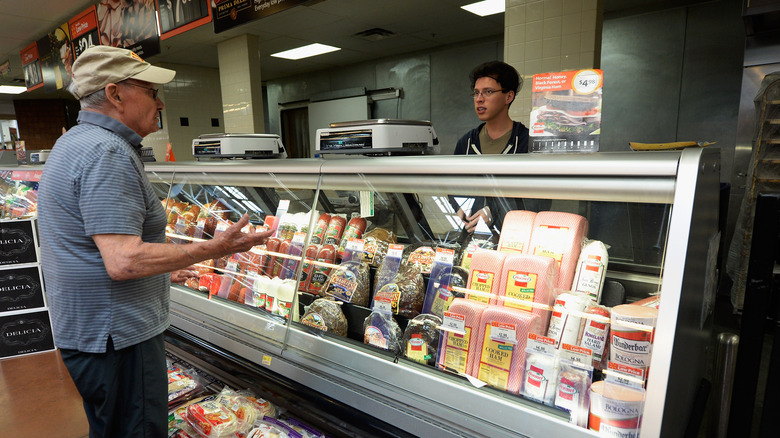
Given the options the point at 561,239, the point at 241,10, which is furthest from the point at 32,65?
the point at 561,239

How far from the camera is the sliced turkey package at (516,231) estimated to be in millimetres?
1493

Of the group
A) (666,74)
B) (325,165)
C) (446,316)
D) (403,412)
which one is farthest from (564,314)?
(666,74)

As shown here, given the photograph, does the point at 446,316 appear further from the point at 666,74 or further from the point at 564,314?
the point at 666,74

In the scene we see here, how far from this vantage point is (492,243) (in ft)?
5.52

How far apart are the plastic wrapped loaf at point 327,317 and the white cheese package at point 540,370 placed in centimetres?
77

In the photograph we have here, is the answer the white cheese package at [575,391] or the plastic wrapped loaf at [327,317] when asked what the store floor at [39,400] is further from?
the white cheese package at [575,391]

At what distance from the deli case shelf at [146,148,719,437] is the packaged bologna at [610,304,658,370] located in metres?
0.07

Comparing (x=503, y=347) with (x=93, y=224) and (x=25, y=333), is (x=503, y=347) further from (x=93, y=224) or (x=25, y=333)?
(x=25, y=333)

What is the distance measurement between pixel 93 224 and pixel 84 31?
630 cm

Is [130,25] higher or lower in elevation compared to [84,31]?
lower

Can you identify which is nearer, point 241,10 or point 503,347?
point 503,347

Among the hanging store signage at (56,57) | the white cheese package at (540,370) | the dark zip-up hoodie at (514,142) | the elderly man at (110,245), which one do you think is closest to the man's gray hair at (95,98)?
the elderly man at (110,245)

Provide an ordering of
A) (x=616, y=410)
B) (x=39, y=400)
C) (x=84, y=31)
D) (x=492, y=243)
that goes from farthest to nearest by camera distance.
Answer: (x=84, y=31) < (x=39, y=400) < (x=492, y=243) < (x=616, y=410)

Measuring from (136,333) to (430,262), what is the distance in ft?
3.56
